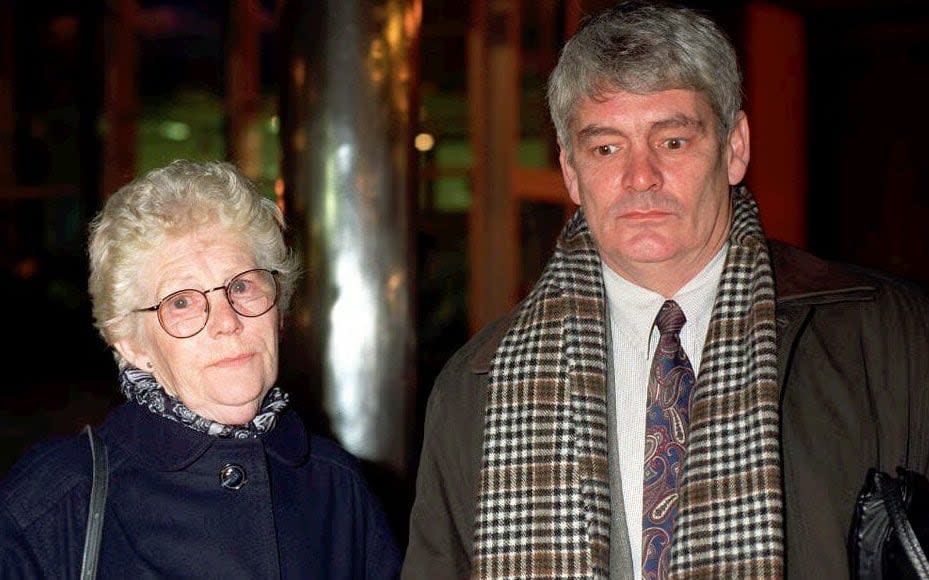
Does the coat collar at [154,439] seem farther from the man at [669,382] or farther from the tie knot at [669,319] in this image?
the tie knot at [669,319]

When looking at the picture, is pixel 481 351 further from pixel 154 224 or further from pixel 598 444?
pixel 154 224

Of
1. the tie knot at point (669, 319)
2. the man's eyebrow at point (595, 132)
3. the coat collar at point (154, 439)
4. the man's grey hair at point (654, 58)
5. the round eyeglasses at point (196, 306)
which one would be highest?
the man's grey hair at point (654, 58)

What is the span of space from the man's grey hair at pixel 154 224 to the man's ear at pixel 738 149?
97 cm

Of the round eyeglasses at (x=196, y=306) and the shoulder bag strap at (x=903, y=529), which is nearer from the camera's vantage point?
the shoulder bag strap at (x=903, y=529)

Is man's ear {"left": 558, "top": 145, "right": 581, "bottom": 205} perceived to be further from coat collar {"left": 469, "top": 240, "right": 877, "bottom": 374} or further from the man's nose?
coat collar {"left": 469, "top": 240, "right": 877, "bottom": 374}

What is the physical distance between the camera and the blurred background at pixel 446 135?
389 inches

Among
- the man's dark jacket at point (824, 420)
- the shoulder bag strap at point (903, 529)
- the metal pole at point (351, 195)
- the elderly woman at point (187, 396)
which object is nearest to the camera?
the shoulder bag strap at point (903, 529)

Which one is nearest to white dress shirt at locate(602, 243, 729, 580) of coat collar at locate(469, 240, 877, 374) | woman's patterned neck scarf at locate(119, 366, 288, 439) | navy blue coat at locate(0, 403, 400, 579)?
coat collar at locate(469, 240, 877, 374)

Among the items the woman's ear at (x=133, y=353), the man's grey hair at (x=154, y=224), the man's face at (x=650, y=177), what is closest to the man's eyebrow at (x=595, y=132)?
the man's face at (x=650, y=177)

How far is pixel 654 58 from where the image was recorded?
244cm

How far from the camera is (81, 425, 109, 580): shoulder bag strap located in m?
2.29

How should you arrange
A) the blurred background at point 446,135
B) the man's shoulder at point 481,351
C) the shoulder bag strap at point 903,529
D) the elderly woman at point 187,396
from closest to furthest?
1. the shoulder bag strap at point 903,529
2. the elderly woman at point 187,396
3. the man's shoulder at point 481,351
4. the blurred background at point 446,135

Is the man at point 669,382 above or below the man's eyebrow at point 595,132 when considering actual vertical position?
below

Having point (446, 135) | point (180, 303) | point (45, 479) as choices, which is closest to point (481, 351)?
point (180, 303)
